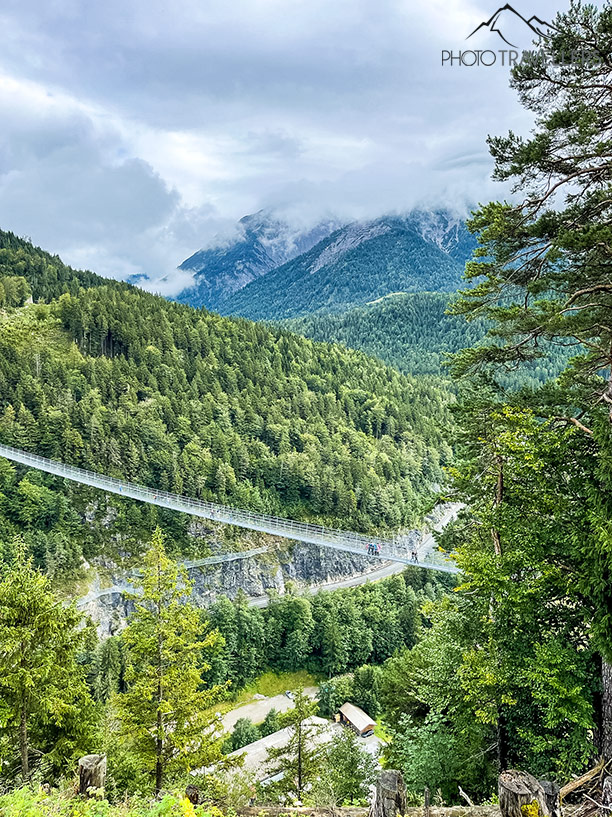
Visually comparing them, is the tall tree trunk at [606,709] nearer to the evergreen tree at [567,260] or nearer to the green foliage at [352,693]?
the evergreen tree at [567,260]

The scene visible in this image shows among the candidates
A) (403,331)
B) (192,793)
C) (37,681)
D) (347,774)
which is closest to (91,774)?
(192,793)

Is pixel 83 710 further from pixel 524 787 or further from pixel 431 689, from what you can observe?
pixel 524 787

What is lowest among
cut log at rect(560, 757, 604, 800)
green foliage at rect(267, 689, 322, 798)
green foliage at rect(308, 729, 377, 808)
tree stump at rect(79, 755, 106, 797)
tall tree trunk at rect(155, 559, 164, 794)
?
green foliage at rect(267, 689, 322, 798)

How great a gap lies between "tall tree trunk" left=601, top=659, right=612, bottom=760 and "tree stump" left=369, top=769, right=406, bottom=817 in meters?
3.88

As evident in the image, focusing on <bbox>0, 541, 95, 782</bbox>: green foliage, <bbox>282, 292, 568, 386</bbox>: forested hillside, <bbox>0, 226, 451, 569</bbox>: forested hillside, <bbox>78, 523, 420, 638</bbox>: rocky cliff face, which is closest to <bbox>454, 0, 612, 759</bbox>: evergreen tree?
<bbox>0, 541, 95, 782</bbox>: green foliage

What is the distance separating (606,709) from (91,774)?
601 cm

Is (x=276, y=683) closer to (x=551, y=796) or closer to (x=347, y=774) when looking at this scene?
(x=347, y=774)

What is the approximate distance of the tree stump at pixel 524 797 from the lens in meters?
3.45

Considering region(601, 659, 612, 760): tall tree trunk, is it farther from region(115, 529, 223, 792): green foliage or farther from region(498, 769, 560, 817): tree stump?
region(115, 529, 223, 792): green foliage

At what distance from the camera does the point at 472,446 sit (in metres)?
9.02

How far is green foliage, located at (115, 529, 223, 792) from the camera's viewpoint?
9.61 m

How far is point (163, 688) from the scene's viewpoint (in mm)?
9758

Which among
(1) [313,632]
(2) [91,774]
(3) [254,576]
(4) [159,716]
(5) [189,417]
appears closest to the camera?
(2) [91,774]

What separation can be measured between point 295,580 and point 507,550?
4071 cm
